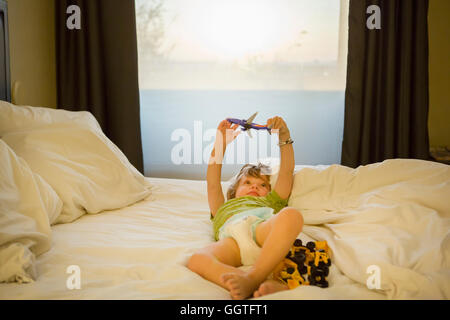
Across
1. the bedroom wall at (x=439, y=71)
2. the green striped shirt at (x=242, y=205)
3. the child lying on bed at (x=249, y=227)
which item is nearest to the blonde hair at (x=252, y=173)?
the child lying on bed at (x=249, y=227)

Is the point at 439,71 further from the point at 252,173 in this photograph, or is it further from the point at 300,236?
the point at 300,236

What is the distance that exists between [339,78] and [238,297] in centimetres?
239

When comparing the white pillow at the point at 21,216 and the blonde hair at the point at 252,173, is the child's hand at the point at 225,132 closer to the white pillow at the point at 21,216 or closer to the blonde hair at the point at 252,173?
the blonde hair at the point at 252,173

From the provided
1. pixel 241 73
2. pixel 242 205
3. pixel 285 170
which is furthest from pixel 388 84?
pixel 242 205

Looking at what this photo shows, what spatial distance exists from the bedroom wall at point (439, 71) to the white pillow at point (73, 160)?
93.0 inches

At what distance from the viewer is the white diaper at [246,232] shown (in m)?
1.32

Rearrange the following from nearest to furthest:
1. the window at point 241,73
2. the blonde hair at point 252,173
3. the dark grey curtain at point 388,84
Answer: the blonde hair at point 252,173, the dark grey curtain at point 388,84, the window at point 241,73

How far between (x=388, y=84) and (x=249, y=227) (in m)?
2.01

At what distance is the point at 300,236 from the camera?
1.53 metres

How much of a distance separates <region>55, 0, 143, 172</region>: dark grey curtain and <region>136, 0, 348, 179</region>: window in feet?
0.50

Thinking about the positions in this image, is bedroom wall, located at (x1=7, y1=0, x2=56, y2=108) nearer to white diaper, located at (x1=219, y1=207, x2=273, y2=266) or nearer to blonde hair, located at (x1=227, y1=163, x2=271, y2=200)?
blonde hair, located at (x1=227, y1=163, x2=271, y2=200)

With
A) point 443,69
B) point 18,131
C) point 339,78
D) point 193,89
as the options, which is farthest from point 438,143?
point 18,131

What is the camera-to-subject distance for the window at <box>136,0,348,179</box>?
10.00ft

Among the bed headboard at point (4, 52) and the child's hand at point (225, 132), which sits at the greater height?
the bed headboard at point (4, 52)
